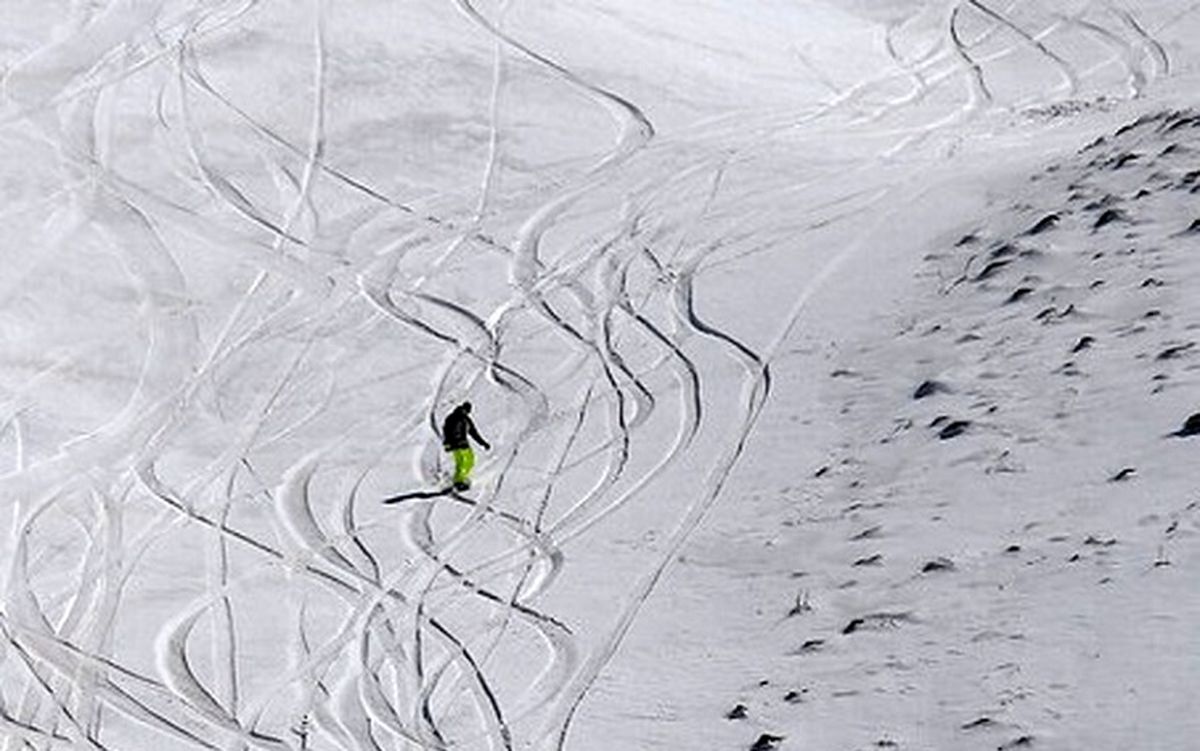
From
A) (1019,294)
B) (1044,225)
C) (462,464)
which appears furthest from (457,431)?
(1044,225)

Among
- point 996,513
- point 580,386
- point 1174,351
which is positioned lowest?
point 996,513

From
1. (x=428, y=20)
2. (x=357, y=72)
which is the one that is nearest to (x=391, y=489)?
(x=357, y=72)

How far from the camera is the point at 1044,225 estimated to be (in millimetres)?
23672

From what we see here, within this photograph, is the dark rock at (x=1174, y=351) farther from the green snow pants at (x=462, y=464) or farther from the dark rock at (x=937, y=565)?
the green snow pants at (x=462, y=464)

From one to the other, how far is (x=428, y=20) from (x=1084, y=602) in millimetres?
20181

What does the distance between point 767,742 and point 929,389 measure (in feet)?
21.4

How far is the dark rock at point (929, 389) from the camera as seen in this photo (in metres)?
19.8

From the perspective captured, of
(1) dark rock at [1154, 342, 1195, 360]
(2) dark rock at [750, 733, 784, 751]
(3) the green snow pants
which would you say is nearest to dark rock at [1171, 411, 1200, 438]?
(1) dark rock at [1154, 342, 1195, 360]

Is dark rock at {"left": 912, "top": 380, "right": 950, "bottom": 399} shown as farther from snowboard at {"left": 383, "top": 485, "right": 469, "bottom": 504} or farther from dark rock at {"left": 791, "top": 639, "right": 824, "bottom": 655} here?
dark rock at {"left": 791, "top": 639, "right": 824, "bottom": 655}

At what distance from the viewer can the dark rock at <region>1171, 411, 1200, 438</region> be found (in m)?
16.4

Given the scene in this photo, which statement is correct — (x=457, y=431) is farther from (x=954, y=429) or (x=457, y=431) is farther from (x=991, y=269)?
(x=991, y=269)

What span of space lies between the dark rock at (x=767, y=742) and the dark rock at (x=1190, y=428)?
436cm

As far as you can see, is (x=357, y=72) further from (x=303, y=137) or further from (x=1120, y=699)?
(x=1120, y=699)

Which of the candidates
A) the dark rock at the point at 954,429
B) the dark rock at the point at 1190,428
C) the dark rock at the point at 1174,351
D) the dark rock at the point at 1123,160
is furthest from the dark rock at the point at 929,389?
the dark rock at the point at 1123,160
